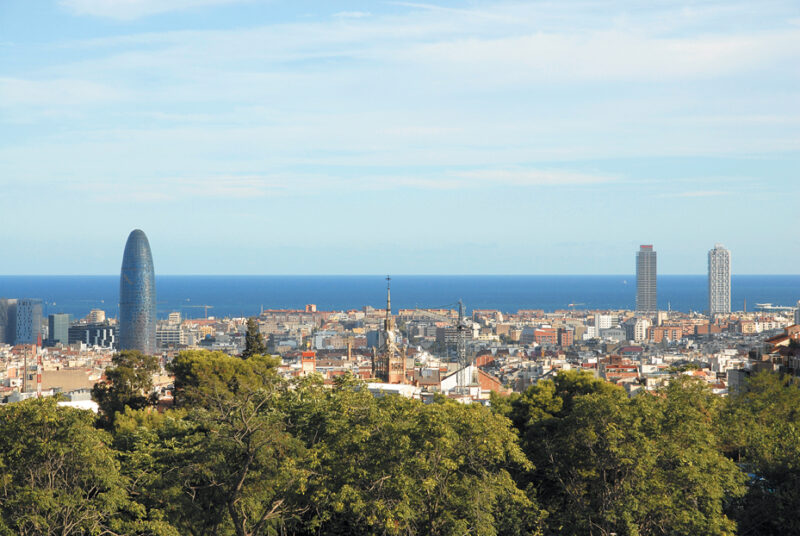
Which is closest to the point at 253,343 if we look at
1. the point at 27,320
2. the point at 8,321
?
the point at 27,320

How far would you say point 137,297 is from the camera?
166 meters

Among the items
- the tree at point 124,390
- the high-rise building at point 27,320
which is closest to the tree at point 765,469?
the tree at point 124,390

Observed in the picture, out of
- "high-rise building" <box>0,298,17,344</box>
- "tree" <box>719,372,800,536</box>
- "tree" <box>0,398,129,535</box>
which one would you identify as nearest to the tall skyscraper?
"high-rise building" <box>0,298,17,344</box>

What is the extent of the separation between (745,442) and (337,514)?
10718 millimetres

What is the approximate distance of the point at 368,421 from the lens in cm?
2191

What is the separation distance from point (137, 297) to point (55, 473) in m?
150

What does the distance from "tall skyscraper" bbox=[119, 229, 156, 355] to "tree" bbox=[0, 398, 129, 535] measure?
142395 mm

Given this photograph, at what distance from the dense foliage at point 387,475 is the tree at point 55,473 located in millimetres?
33

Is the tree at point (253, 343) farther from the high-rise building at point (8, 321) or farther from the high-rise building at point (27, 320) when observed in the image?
the high-rise building at point (8, 321)

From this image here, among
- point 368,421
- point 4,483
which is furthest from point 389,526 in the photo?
point 4,483

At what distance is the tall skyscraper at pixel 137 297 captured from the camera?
16325 centimetres

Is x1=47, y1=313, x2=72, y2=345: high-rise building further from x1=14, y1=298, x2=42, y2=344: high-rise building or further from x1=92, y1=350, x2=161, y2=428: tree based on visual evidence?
x1=92, y1=350, x2=161, y2=428: tree

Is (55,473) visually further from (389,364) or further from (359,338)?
(359,338)

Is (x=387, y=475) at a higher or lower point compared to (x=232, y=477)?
higher
